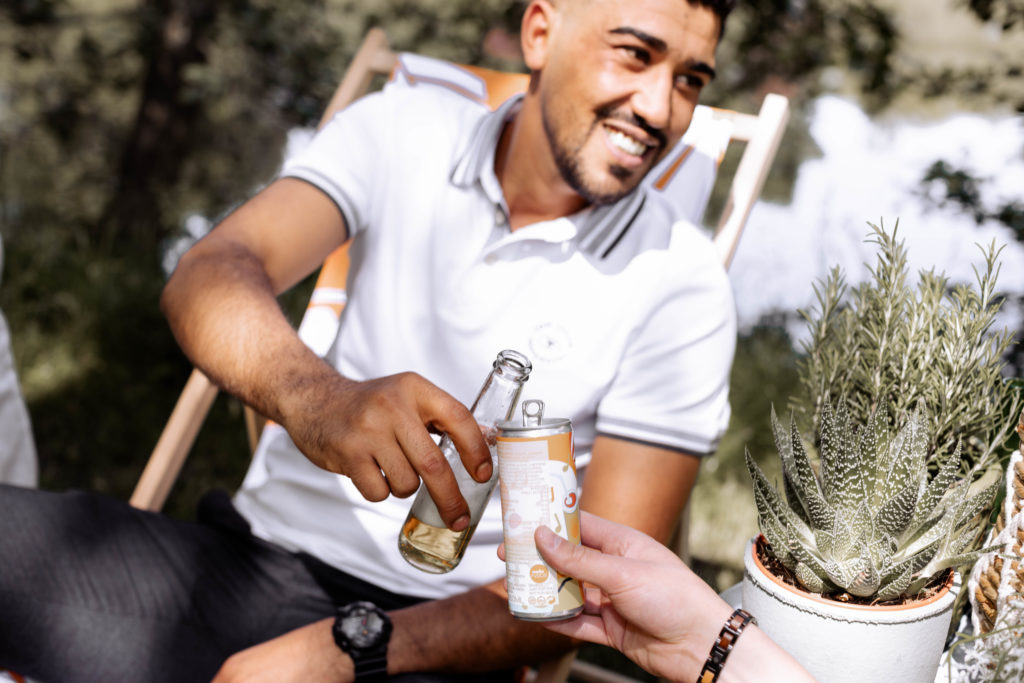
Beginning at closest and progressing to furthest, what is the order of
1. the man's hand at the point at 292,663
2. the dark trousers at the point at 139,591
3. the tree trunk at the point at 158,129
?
1. the man's hand at the point at 292,663
2. the dark trousers at the point at 139,591
3. the tree trunk at the point at 158,129

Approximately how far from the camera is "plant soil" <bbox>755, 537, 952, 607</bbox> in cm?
101

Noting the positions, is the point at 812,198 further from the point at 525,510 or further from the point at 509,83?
the point at 525,510

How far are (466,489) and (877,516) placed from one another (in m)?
0.51

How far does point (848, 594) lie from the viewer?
1027 millimetres

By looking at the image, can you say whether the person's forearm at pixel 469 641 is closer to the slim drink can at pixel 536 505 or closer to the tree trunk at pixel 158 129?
the slim drink can at pixel 536 505

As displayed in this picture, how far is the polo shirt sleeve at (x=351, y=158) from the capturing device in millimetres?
1960

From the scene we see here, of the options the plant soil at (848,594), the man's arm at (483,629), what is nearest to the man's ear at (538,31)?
the man's arm at (483,629)

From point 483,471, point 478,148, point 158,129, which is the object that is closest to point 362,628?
point 483,471

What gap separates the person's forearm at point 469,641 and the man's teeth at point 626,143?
0.93m

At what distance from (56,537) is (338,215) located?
87cm

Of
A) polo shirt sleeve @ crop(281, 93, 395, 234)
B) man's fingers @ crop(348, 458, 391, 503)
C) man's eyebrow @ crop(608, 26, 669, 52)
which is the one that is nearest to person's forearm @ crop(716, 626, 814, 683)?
man's fingers @ crop(348, 458, 391, 503)

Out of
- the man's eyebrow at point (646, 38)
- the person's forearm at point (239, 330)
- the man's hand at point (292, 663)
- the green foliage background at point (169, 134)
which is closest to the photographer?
the person's forearm at point (239, 330)

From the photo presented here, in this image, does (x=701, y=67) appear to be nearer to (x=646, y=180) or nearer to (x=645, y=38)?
(x=645, y=38)

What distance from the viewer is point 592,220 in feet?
6.33
